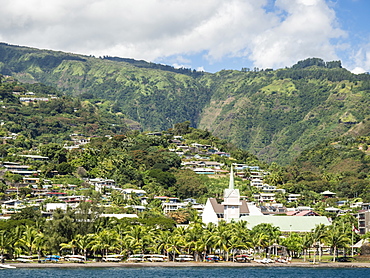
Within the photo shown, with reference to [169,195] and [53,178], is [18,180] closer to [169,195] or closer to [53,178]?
[53,178]

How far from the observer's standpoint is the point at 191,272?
100 metres

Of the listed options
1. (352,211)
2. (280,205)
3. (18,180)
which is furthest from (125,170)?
(352,211)

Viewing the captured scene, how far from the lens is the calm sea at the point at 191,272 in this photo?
94000 mm

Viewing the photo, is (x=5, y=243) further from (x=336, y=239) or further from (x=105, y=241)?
(x=336, y=239)

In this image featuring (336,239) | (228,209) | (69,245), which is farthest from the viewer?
(228,209)

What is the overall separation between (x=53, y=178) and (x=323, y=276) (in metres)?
104

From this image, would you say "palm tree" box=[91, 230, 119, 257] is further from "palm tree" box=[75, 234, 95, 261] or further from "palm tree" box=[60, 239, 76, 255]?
"palm tree" box=[60, 239, 76, 255]

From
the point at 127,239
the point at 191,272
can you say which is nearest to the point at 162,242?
the point at 127,239

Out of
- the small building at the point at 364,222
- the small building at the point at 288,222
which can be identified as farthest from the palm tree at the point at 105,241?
the small building at the point at 364,222

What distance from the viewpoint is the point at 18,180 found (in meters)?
178

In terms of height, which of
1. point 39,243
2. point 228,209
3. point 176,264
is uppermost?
point 228,209

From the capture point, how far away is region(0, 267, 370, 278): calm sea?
94.0 metres

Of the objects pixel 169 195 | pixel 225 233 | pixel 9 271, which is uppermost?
pixel 169 195

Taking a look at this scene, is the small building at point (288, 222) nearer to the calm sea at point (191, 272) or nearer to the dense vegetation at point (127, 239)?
the dense vegetation at point (127, 239)
